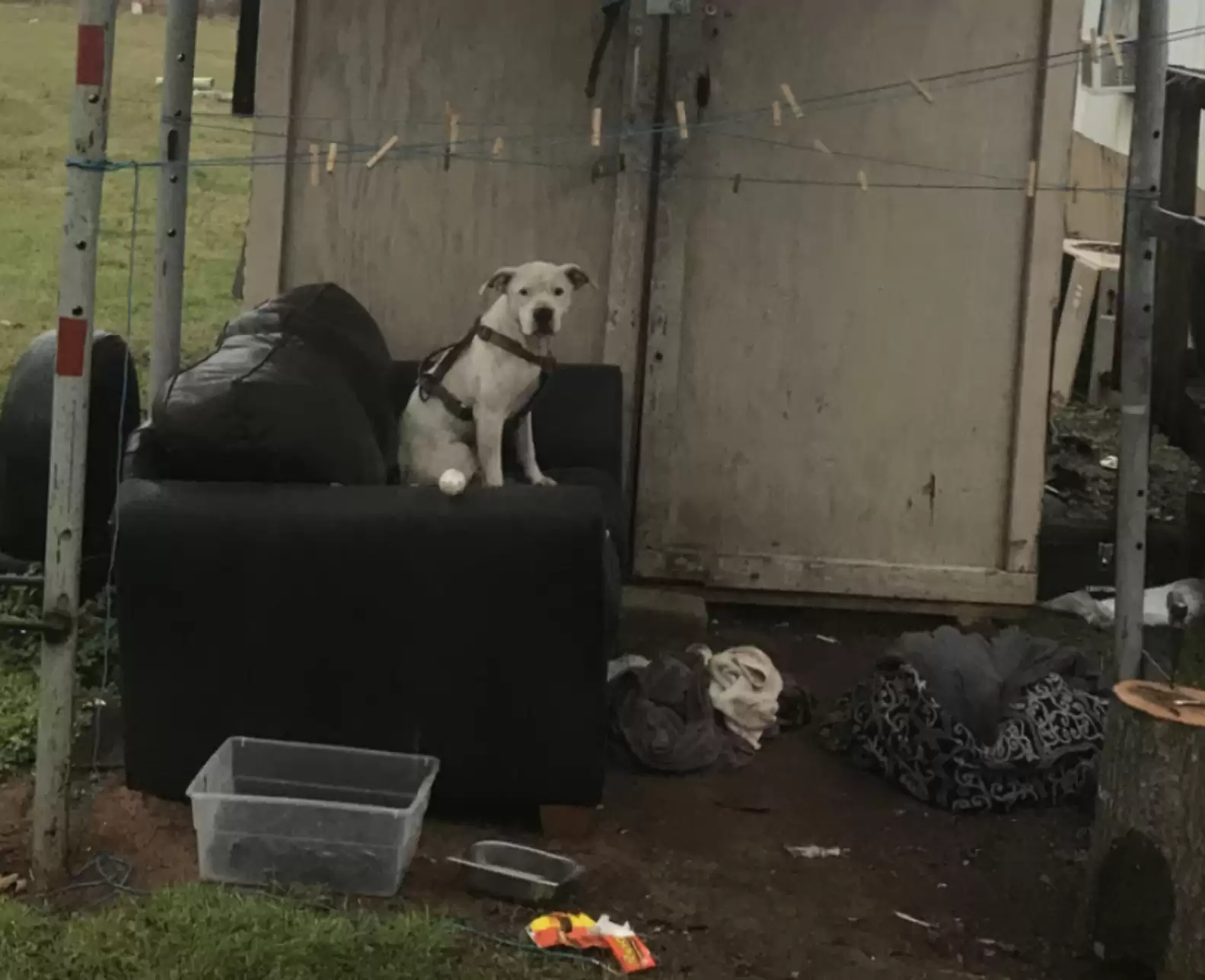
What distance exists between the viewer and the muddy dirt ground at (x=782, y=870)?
2533 mm

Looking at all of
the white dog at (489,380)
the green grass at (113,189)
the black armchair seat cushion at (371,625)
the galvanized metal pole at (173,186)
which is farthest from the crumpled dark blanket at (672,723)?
the green grass at (113,189)

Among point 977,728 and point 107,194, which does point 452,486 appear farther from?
point 107,194

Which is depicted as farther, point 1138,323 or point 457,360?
point 457,360

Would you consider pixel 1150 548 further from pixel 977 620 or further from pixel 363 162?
pixel 363 162

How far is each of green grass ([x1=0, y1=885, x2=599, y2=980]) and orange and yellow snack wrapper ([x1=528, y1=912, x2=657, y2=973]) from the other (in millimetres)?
47

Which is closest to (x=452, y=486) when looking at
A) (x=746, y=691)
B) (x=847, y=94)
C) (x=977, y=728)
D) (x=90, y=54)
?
(x=90, y=54)

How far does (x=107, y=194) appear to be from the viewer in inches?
303

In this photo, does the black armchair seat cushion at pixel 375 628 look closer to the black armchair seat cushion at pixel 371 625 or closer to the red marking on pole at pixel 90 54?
the black armchair seat cushion at pixel 371 625

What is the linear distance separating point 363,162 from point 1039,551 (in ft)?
7.96

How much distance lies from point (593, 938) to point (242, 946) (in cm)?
59

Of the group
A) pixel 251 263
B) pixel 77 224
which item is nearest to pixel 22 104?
pixel 251 263

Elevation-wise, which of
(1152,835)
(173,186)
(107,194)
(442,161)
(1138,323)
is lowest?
(1152,835)

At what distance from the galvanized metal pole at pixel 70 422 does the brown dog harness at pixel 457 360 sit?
1112 millimetres

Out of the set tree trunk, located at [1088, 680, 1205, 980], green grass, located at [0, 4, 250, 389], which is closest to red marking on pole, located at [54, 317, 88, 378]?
tree trunk, located at [1088, 680, 1205, 980]
